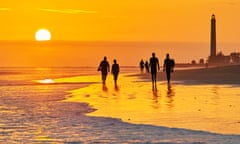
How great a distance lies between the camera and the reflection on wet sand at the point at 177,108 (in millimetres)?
18234

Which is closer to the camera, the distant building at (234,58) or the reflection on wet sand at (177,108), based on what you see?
the reflection on wet sand at (177,108)

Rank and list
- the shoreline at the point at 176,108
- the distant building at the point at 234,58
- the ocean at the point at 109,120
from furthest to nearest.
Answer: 1. the distant building at the point at 234,58
2. the shoreline at the point at 176,108
3. the ocean at the point at 109,120

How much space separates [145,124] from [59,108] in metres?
5.84

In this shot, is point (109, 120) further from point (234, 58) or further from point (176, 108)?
point (234, 58)

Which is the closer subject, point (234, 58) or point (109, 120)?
point (109, 120)

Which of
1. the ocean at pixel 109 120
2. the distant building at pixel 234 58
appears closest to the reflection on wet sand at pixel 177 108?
the ocean at pixel 109 120

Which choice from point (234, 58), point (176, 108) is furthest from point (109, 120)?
point (234, 58)

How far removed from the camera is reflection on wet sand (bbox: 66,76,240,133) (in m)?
18.2

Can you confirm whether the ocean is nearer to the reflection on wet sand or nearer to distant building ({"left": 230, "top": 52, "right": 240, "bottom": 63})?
the reflection on wet sand

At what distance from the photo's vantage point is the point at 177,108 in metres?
22.2

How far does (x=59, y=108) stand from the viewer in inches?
925

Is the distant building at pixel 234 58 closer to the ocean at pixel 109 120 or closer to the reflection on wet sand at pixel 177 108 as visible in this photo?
the reflection on wet sand at pixel 177 108

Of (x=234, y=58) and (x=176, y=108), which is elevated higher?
(x=234, y=58)

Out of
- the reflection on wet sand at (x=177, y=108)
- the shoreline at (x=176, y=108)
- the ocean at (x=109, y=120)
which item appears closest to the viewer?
the ocean at (x=109, y=120)
